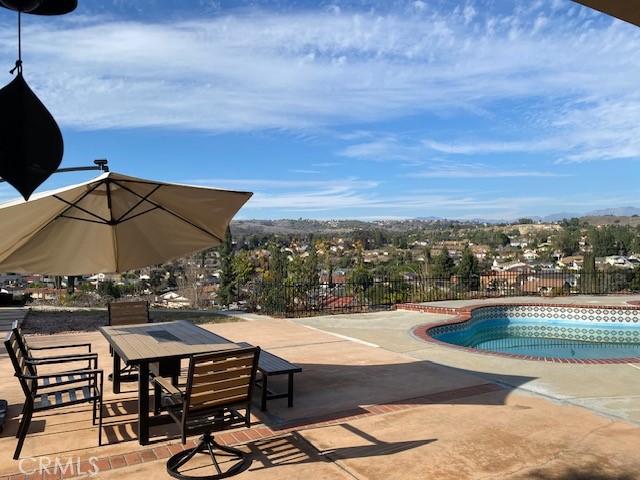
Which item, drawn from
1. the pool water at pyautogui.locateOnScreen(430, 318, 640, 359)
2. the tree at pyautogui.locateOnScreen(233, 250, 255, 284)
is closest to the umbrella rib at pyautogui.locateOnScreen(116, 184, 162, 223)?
the pool water at pyautogui.locateOnScreen(430, 318, 640, 359)

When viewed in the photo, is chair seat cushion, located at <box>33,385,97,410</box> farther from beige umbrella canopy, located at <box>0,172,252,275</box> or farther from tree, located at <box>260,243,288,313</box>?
tree, located at <box>260,243,288,313</box>

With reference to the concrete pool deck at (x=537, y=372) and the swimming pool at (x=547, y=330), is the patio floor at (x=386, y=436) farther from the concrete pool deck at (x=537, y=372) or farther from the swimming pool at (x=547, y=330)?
the swimming pool at (x=547, y=330)

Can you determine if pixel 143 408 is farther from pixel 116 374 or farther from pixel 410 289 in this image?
pixel 410 289

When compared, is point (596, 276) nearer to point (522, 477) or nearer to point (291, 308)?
point (291, 308)

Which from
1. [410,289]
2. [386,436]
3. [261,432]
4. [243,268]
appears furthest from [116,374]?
[243,268]

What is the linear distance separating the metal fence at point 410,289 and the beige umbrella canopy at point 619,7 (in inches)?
451

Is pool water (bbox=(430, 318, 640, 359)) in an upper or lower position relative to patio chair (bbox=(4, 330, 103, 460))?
lower

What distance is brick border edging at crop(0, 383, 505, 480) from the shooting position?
12.4ft

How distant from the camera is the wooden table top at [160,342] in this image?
4.39 m

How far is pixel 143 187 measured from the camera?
4484 millimetres

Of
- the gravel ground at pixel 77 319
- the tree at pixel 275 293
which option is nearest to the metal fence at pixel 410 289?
the tree at pixel 275 293

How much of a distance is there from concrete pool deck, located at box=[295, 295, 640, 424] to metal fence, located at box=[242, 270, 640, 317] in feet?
8.38

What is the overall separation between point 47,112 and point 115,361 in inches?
188

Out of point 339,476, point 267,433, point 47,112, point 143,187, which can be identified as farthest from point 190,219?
point 47,112
